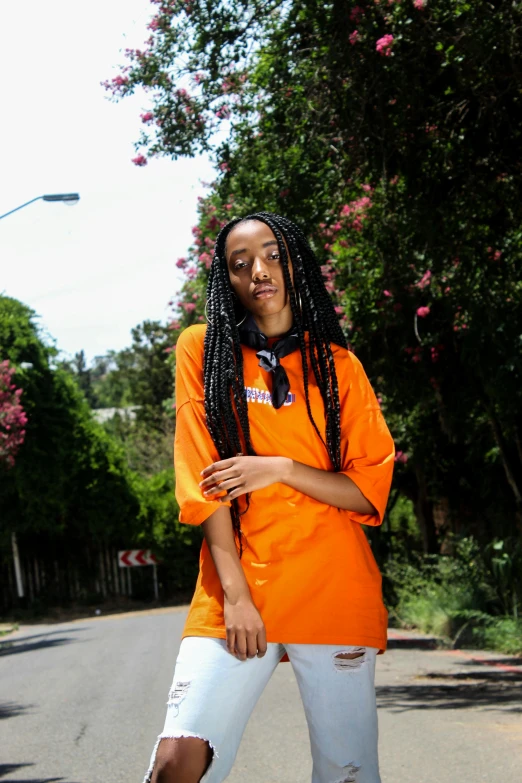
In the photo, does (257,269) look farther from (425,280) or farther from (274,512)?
(425,280)

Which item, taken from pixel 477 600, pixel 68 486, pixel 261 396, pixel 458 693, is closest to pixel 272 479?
pixel 261 396

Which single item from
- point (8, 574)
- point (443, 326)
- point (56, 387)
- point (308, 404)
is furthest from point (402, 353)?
point (8, 574)

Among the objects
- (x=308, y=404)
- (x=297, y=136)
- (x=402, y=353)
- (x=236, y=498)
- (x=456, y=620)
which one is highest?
(x=297, y=136)

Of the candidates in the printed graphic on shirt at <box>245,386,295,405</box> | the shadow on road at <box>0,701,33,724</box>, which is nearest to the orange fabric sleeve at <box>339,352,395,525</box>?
the printed graphic on shirt at <box>245,386,295,405</box>

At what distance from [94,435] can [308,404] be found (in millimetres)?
32649

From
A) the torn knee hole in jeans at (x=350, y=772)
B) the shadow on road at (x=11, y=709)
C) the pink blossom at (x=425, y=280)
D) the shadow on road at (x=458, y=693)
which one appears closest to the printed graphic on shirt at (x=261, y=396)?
the torn knee hole in jeans at (x=350, y=772)

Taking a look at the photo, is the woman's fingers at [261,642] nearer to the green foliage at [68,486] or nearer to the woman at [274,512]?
the woman at [274,512]

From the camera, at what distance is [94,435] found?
35219 millimetres

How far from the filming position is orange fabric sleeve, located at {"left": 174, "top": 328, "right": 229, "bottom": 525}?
9.36 feet

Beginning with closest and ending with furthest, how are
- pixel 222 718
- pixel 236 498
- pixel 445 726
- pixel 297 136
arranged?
pixel 222 718
pixel 236 498
pixel 445 726
pixel 297 136

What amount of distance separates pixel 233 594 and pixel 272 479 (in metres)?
0.30

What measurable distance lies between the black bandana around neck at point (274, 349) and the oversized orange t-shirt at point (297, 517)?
0.02m

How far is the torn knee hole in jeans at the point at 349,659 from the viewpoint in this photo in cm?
281

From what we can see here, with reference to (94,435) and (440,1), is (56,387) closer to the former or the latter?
(94,435)
